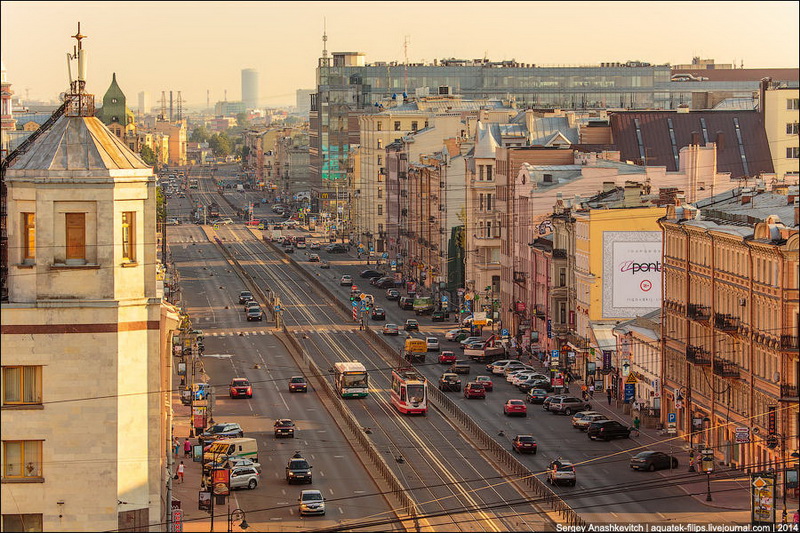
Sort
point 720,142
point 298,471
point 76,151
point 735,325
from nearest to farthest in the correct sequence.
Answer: point 76,151 < point 298,471 < point 735,325 < point 720,142

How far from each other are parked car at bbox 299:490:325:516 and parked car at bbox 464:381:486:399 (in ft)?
125

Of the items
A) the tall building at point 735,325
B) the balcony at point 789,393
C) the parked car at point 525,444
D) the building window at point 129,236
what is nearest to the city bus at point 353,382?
the tall building at point 735,325

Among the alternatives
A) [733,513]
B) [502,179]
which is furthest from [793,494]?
[502,179]

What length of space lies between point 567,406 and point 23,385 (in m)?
60.5

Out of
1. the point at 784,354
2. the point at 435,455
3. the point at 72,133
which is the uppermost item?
the point at 72,133

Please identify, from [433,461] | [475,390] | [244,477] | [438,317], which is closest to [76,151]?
[244,477]

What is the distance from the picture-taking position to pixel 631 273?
120 metres

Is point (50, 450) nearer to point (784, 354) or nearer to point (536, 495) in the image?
point (536, 495)

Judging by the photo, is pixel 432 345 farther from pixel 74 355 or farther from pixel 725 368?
pixel 74 355

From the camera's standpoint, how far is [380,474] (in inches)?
3393

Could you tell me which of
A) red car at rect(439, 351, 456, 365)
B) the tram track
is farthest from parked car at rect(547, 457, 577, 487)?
red car at rect(439, 351, 456, 365)

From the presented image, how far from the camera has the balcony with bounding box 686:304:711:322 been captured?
93.1 m

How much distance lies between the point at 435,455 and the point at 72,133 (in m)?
43.9

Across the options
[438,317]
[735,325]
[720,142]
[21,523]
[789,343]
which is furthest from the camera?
[720,142]
